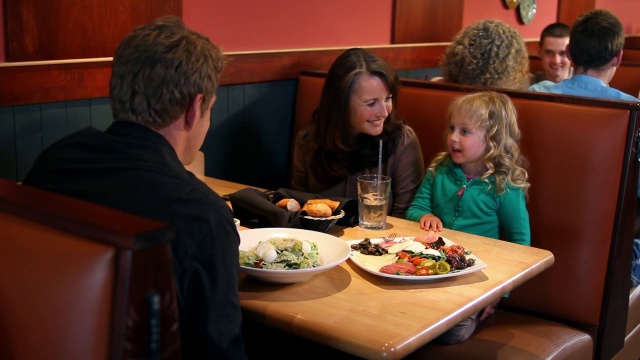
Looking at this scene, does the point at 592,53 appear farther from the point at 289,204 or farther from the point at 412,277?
the point at 412,277

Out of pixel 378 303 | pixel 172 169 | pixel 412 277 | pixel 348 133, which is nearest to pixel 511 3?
pixel 348 133

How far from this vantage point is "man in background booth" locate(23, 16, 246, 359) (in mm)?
1508

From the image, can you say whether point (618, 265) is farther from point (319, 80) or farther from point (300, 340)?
point (319, 80)

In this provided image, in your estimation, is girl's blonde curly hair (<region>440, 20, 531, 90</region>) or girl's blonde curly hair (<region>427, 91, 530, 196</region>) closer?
girl's blonde curly hair (<region>427, 91, 530, 196</region>)

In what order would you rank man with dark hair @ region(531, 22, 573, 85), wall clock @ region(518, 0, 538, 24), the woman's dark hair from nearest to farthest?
the woman's dark hair
man with dark hair @ region(531, 22, 573, 85)
wall clock @ region(518, 0, 538, 24)

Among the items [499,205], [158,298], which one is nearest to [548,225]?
[499,205]

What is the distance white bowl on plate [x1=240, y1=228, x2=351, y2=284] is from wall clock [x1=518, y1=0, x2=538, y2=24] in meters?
4.24

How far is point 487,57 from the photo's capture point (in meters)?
3.39

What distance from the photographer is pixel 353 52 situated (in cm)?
293

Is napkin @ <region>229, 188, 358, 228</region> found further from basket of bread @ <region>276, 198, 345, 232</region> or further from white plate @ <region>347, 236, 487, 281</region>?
white plate @ <region>347, 236, 487, 281</region>

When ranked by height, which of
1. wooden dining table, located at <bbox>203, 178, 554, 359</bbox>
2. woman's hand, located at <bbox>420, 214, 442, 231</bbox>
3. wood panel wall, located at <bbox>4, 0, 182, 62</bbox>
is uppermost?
wood panel wall, located at <bbox>4, 0, 182, 62</bbox>

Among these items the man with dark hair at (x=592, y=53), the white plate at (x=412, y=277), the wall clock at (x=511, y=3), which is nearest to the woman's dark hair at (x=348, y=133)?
the white plate at (x=412, y=277)

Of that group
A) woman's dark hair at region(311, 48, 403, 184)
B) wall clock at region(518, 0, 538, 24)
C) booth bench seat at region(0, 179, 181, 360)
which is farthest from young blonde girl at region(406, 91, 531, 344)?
wall clock at region(518, 0, 538, 24)

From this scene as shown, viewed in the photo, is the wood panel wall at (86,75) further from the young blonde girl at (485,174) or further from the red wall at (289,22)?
the young blonde girl at (485,174)
